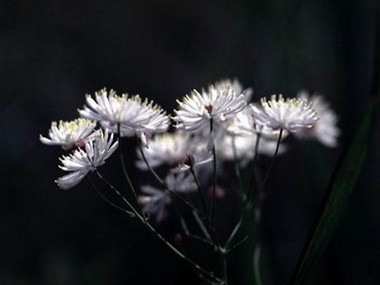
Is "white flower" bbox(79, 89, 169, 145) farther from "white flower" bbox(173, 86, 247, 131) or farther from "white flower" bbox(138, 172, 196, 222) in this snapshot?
"white flower" bbox(138, 172, 196, 222)

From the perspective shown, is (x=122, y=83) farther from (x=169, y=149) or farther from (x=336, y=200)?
(x=336, y=200)

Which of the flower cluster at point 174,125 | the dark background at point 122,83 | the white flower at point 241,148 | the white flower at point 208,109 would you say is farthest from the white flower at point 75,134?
the dark background at point 122,83

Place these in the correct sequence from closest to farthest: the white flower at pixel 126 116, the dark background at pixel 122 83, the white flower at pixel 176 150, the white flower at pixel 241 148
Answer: the white flower at pixel 126 116 → the white flower at pixel 176 150 → the white flower at pixel 241 148 → the dark background at pixel 122 83

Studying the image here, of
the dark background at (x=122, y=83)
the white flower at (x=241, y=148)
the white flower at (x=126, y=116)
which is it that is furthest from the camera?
the dark background at (x=122, y=83)

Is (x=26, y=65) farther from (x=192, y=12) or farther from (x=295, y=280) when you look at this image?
(x=295, y=280)

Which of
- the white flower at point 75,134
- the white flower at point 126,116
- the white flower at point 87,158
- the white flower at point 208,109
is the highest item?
the white flower at point 208,109

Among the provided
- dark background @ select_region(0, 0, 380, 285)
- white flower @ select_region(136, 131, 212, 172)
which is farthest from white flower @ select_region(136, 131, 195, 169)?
dark background @ select_region(0, 0, 380, 285)

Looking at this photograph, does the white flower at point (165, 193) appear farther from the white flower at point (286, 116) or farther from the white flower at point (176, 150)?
the white flower at point (286, 116)
